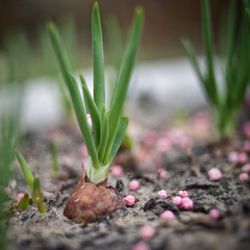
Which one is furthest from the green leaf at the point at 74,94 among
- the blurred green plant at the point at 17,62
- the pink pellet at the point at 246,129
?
the pink pellet at the point at 246,129

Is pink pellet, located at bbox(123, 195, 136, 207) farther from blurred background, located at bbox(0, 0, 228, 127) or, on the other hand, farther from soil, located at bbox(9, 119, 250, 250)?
blurred background, located at bbox(0, 0, 228, 127)

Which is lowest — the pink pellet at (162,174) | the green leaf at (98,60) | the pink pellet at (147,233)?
the pink pellet at (162,174)

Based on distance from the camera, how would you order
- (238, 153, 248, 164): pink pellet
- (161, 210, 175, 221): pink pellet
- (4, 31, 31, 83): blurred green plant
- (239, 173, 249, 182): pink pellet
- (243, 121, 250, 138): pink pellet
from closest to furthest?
1. (161, 210, 175, 221): pink pellet
2. (239, 173, 249, 182): pink pellet
3. (238, 153, 248, 164): pink pellet
4. (4, 31, 31, 83): blurred green plant
5. (243, 121, 250, 138): pink pellet

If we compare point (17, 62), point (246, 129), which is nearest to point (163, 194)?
point (246, 129)

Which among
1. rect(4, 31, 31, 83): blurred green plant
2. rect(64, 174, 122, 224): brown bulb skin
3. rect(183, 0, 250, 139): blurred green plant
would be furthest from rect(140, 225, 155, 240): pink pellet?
rect(4, 31, 31, 83): blurred green plant

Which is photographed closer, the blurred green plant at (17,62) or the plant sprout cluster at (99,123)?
the plant sprout cluster at (99,123)

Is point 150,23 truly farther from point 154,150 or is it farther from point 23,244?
point 23,244

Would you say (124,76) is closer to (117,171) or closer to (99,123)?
(99,123)

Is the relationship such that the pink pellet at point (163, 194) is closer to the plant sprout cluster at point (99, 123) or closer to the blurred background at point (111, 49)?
the plant sprout cluster at point (99, 123)
